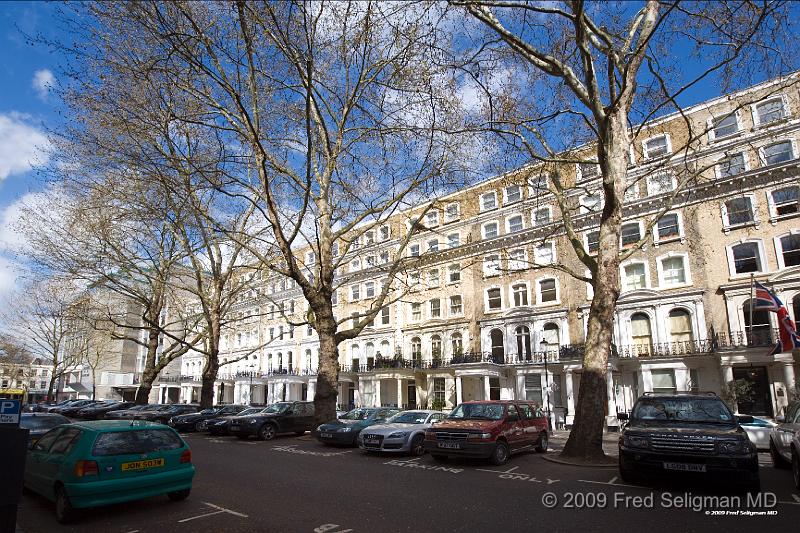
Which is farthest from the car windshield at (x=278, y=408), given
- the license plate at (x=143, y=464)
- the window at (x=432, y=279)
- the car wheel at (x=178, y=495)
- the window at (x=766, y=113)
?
the window at (x=766, y=113)

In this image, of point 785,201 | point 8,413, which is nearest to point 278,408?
point 8,413

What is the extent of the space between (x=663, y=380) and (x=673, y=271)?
6160mm

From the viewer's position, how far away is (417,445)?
13.3 metres

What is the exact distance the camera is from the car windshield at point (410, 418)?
14655mm

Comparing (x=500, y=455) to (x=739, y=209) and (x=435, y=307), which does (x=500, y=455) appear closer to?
(x=739, y=209)

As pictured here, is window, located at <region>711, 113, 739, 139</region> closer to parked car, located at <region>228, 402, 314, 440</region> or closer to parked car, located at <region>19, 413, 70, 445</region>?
parked car, located at <region>228, 402, 314, 440</region>

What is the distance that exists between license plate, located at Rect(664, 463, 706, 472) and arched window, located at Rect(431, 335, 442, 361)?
1110 inches

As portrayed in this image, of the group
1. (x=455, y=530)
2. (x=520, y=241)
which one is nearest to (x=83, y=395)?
(x=520, y=241)

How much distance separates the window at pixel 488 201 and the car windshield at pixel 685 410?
26792 millimetres

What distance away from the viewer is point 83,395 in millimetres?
76438

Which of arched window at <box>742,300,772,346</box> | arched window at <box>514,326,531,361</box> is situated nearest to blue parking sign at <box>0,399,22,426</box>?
arched window at <box>742,300,772,346</box>

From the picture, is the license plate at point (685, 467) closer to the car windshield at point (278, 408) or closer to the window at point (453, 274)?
the car windshield at point (278, 408)

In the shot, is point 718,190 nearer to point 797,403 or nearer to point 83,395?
point 797,403

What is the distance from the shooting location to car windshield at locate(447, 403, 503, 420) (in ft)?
40.3
